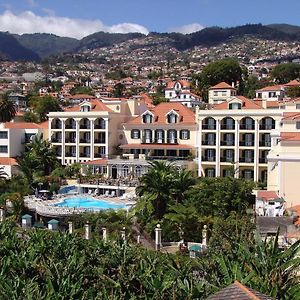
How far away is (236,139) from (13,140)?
69.3 feet

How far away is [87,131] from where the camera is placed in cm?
5328

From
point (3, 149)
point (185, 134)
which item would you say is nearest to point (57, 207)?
point (185, 134)

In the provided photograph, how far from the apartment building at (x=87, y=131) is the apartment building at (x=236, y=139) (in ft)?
30.0

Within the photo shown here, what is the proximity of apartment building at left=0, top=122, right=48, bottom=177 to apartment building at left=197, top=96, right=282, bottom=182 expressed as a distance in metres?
16.8

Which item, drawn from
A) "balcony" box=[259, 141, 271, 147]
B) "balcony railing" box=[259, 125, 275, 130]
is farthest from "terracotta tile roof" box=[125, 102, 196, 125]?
"balcony" box=[259, 141, 271, 147]

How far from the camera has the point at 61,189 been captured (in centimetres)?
4619

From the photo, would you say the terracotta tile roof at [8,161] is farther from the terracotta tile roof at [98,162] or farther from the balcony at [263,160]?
the balcony at [263,160]

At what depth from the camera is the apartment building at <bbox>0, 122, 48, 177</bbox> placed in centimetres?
5056

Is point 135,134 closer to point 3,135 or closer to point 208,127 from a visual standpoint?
point 208,127

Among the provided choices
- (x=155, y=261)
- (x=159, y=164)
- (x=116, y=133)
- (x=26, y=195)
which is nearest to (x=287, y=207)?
(x=159, y=164)

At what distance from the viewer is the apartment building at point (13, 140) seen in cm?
5056

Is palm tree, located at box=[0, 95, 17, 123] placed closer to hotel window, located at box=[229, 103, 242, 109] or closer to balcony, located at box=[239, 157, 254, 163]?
hotel window, located at box=[229, 103, 242, 109]

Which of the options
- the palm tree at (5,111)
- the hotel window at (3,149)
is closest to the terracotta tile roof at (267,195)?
the hotel window at (3,149)

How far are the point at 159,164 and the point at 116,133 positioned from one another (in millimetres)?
17733
